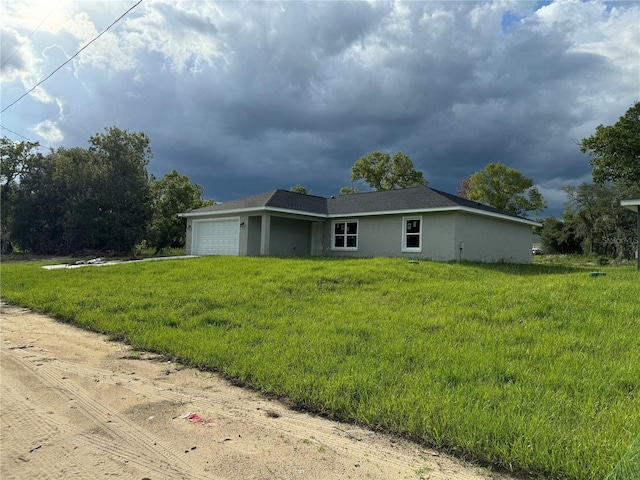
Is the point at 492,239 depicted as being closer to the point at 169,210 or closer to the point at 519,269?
the point at 519,269

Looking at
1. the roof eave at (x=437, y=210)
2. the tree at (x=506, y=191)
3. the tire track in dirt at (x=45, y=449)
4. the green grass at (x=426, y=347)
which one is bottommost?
the tire track in dirt at (x=45, y=449)

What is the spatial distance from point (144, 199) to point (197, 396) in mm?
29758

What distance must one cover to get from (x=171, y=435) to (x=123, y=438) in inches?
14.3

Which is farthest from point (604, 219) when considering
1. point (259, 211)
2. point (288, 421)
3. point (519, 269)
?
point (288, 421)

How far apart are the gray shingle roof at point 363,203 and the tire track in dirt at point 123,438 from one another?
13852 mm

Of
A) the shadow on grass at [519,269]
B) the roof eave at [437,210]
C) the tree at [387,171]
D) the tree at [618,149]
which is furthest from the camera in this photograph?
the tree at [387,171]

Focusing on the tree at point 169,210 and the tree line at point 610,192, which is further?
the tree at point 169,210

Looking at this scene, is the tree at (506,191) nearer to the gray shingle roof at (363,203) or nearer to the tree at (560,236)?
the tree at (560,236)

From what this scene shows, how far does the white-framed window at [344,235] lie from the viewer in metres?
19.4

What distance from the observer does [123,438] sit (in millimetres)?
3227

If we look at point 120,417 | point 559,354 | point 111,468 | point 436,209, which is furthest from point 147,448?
point 436,209

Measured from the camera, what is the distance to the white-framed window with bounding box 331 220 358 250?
63.6ft

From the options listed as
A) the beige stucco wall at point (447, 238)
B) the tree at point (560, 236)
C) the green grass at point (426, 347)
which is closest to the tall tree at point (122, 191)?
the beige stucco wall at point (447, 238)

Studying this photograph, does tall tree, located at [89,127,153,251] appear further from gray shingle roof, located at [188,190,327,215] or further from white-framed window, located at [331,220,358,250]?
white-framed window, located at [331,220,358,250]
